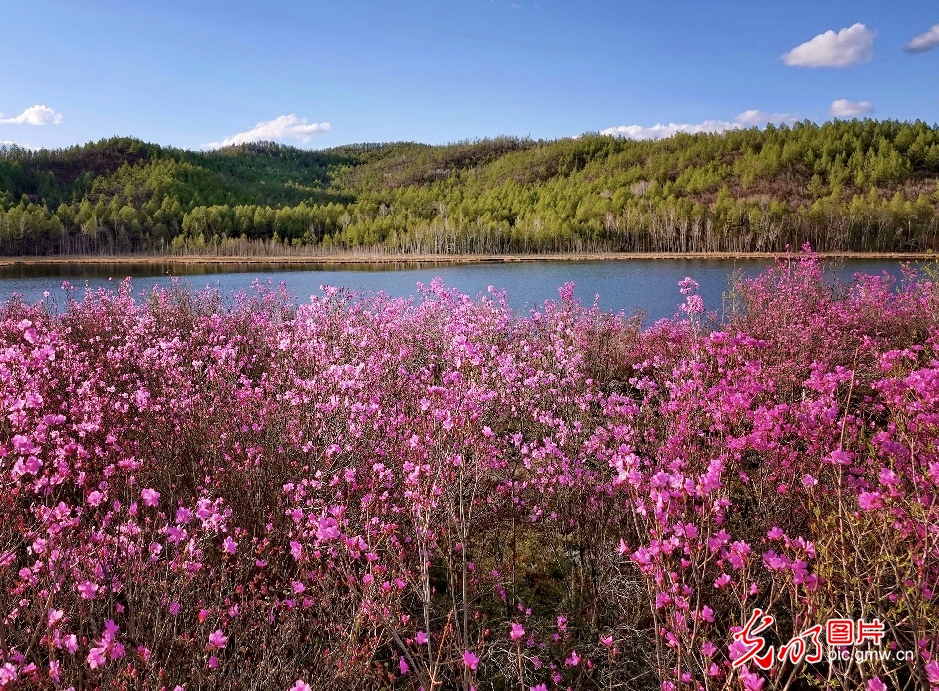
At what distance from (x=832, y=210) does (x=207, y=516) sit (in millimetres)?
96691

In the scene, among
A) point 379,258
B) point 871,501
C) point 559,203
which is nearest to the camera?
point 871,501

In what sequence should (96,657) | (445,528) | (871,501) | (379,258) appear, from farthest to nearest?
1. (379,258)
2. (445,528)
3. (871,501)
4. (96,657)

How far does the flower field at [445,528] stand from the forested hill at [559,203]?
71.5 meters

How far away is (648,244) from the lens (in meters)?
87.9

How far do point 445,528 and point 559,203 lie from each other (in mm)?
117253

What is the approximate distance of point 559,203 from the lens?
116 metres

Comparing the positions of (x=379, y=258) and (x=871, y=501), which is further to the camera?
(x=379, y=258)

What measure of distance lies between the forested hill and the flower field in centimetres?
7147

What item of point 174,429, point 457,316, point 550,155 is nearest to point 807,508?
point 174,429

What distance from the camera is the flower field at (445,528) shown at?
225 centimetres

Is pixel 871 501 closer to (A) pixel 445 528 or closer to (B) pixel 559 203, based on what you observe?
(A) pixel 445 528

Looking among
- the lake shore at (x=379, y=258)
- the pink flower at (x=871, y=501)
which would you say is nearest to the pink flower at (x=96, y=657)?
the pink flower at (x=871, y=501)

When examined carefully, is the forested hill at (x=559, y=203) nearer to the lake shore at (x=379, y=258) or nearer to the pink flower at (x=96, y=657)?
the lake shore at (x=379, y=258)

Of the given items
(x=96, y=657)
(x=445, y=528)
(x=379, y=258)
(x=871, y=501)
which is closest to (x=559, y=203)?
(x=379, y=258)
